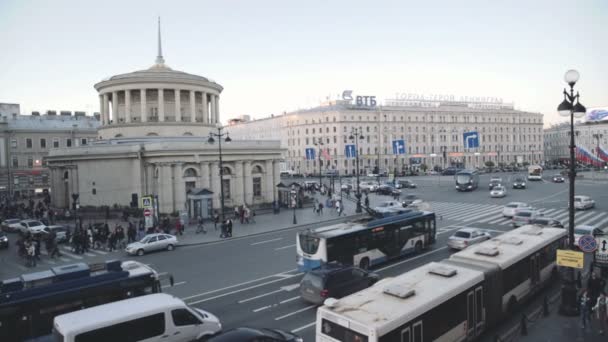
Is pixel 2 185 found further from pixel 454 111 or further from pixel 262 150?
pixel 454 111

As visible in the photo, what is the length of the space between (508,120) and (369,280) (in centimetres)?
12537

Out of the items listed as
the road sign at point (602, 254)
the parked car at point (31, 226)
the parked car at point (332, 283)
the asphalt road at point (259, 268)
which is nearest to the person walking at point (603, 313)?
the road sign at point (602, 254)

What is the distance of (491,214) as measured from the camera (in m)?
39.0

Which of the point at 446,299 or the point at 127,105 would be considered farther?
the point at 127,105

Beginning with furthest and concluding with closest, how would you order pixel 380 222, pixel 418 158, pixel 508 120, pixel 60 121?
pixel 508 120, pixel 418 158, pixel 60 121, pixel 380 222

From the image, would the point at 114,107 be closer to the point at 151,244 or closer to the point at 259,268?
the point at 151,244

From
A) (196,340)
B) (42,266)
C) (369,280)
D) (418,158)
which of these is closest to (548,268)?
(369,280)

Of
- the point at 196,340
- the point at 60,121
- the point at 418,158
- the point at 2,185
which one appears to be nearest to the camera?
the point at 196,340

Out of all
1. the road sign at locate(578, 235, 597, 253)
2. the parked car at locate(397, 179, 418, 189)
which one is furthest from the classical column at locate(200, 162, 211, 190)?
the road sign at locate(578, 235, 597, 253)

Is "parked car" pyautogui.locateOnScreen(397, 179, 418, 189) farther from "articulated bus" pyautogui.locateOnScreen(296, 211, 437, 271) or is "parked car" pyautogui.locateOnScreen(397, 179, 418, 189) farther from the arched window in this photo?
"articulated bus" pyautogui.locateOnScreen(296, 211, 437, 271)

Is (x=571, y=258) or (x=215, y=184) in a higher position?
(x=215, y=184)

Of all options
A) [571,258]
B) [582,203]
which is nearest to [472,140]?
[582,203]

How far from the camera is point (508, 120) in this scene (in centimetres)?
12669

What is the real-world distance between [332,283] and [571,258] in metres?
7.78
